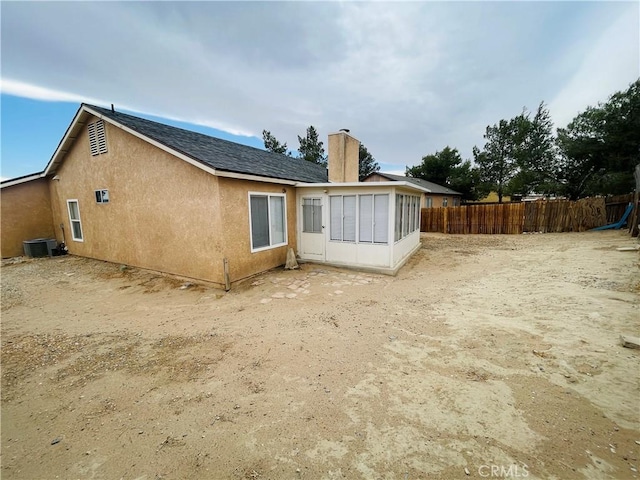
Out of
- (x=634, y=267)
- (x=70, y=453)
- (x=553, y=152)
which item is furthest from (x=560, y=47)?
(x=553, y=152)

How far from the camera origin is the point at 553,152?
23.7 m

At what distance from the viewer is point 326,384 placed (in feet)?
9.71

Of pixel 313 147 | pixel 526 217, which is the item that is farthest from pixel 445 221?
pixel 313 147

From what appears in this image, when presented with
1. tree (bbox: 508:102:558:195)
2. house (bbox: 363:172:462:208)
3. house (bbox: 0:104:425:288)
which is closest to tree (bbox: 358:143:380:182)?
house (bbox: 363:172:462:208)

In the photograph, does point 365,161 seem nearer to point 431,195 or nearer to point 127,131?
point 431,195

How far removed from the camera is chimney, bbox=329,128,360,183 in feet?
32.6

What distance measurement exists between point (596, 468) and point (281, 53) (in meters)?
13.1

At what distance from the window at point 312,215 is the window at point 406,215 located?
2540mm

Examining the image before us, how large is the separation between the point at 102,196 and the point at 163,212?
3598mm

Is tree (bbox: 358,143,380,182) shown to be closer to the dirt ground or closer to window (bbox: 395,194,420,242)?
window (bbox: 395,194,420,242)

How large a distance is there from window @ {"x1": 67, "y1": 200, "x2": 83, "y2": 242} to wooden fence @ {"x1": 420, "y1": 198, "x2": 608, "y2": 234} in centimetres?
2034

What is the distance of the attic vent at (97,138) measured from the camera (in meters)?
8.23

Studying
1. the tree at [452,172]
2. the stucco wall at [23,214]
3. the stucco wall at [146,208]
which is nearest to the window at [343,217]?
the stucco wall at [146,208]

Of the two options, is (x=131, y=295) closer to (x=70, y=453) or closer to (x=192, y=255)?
(x=192, y=255)
